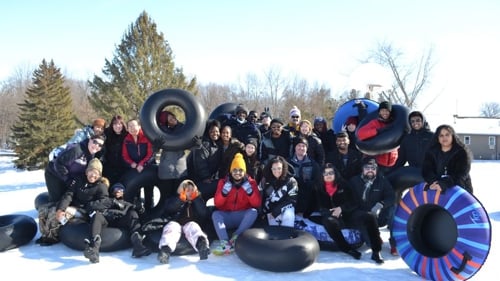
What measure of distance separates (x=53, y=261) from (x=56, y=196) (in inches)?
53.8

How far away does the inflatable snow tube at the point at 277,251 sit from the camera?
407 centimetres

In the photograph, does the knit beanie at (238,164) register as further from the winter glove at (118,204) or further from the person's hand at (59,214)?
the person's hand at (59,214)

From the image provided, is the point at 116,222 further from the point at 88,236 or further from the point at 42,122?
the point at 42,122

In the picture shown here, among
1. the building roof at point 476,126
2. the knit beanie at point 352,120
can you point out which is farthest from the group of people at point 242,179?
the building roof at point 476,126

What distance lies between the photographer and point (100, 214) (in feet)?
15.8

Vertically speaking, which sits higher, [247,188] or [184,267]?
[247,188]

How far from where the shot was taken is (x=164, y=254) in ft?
14.4

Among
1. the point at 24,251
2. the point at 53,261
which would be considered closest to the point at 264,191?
the point at 53,261

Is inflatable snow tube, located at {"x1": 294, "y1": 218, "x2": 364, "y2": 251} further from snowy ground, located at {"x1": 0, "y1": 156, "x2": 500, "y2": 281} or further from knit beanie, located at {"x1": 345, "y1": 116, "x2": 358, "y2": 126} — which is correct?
knit beanie, located at {"x1": 345, "y1": 116, "x2": 358, "y2": 126}

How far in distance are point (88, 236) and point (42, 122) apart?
18864 millimetres

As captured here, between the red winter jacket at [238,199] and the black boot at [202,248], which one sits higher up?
the red winter jacket at [238,199]

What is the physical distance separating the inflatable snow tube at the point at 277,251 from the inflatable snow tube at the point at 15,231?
2.71 meters

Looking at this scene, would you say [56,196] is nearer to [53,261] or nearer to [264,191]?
[53,261]

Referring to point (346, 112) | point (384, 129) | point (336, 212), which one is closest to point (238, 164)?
point (336, 212)
